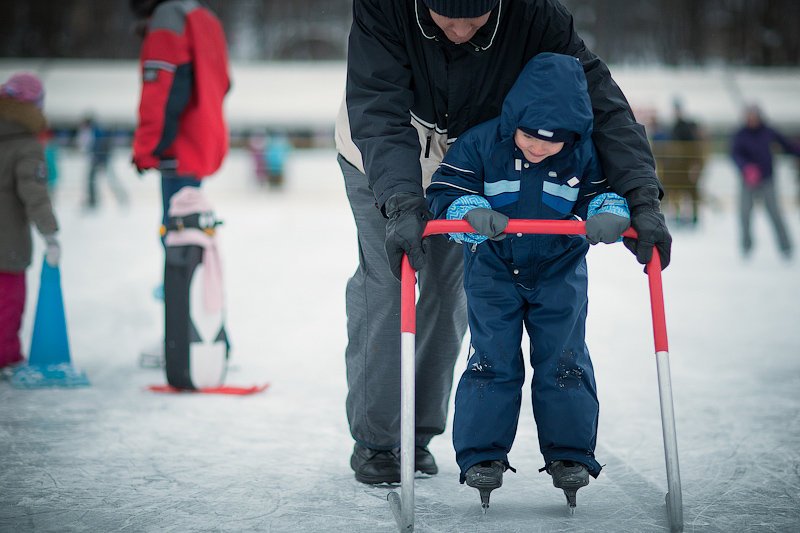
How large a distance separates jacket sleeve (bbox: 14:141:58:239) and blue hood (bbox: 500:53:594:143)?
2.16 metres

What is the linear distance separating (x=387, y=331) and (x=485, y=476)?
49 centimetres

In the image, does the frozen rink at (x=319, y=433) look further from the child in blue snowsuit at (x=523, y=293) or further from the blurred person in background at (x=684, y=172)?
the blurred person in background at (x=684, y=172)

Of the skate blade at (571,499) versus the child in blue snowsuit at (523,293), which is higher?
the child in blue snowsuit at (523,293)

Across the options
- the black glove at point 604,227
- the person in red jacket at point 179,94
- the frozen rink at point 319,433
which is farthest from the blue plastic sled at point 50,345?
the black glove at point 604,227

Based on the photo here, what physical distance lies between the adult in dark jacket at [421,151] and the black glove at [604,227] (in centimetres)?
10

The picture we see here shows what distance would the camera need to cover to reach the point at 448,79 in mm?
2154

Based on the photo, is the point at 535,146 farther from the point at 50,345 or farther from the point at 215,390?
the point at 50,345

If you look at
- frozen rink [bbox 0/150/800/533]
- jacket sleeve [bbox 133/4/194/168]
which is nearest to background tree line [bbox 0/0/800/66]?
frozen rink [bbox 0/150/800/533]

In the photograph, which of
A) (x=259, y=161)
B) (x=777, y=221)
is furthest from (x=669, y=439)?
(x=259, y=161)

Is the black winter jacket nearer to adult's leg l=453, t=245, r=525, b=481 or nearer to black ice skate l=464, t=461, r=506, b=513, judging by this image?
adult's leg l=453, t=245, r=525, b=481

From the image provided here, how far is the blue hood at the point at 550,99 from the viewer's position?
1.96 metres

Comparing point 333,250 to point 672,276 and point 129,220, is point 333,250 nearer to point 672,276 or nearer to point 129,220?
point 672,276

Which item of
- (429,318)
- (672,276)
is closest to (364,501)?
(429,318)

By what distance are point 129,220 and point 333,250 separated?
13.4ft
